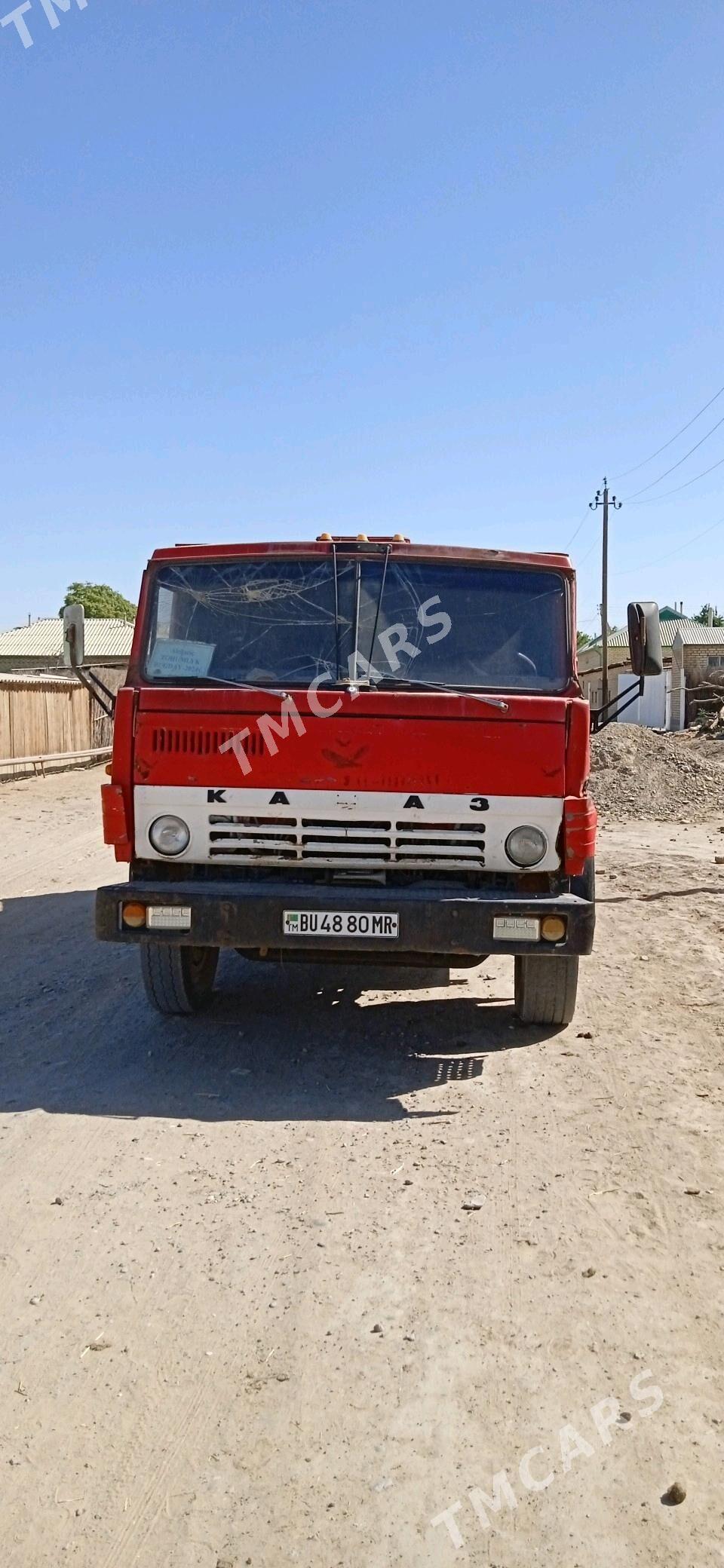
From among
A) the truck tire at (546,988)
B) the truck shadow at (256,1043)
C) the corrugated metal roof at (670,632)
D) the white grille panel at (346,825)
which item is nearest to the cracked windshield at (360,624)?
the white grille panel at (346,825)

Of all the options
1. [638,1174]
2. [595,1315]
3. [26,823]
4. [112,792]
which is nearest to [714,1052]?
[638,1174]

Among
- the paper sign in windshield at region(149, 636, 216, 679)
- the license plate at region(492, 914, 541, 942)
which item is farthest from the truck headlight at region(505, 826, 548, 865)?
the paper sign in windshield at region(149, 636, 216, 679)

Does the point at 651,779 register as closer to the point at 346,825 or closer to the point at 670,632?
the point at 346,825

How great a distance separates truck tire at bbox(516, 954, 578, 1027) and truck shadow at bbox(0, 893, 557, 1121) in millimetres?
146

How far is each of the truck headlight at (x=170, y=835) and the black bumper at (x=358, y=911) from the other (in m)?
0.16

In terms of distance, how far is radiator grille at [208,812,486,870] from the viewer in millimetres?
5125

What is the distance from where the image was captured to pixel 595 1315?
3207 mm

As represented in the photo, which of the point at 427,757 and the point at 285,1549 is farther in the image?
the point at 427,757

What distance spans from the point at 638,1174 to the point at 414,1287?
1.20m

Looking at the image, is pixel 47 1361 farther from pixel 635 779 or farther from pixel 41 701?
pixel 41 701

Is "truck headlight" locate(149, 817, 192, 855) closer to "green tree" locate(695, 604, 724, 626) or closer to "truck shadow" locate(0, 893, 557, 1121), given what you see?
"truck shadow" locate(0, 893, 557, 1121)

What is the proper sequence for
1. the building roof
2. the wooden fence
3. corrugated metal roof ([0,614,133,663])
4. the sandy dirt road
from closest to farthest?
the sandy dirt road, the wooden fence, corrugated metal roof ([0,614,133,663]), the building roof

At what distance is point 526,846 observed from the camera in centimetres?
511

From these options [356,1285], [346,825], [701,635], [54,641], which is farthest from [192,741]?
[701,635]
